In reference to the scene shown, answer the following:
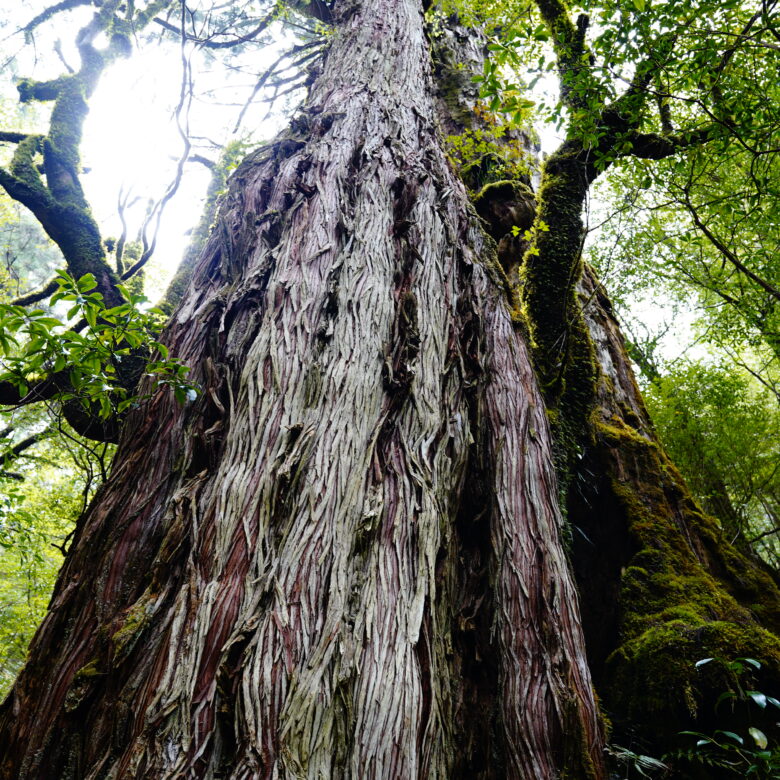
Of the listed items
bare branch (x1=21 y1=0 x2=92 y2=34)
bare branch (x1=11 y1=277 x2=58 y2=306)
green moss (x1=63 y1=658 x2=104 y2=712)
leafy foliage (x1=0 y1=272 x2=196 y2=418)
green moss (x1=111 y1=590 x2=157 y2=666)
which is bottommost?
green moss (x1=63 y1=658 x2=104 y2=712)

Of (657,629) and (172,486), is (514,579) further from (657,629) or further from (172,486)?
(172,486)

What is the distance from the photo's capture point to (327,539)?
157 cm

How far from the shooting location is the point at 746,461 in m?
6.41

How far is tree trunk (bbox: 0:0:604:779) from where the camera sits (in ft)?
4.32

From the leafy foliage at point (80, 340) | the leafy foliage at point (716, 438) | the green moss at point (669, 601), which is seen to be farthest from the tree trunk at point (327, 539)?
the leafy foliage at point (716, 438)

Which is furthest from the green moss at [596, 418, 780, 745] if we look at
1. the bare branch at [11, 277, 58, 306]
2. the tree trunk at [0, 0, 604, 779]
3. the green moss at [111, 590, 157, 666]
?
the bare branch at [11, 277, 58, 306]

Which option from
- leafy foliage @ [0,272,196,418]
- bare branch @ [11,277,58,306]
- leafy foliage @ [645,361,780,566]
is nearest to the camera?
leafy foliage @ [0,272,196,418]

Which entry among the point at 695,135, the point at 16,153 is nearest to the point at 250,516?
the point at 695,135

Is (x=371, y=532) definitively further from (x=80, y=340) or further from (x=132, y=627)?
(x=80, y=340)

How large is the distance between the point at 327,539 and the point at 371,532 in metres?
0.16

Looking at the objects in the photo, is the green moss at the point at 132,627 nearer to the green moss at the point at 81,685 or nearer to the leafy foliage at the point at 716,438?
the green moss at the point at 81,685

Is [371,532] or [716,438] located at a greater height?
[716,438]

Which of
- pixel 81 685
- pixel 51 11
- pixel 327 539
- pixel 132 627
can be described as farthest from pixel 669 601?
pixel 51 11

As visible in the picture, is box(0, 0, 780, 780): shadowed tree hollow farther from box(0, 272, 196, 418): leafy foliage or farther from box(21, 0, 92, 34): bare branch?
box(21, 0, 92, 34): bare branch
